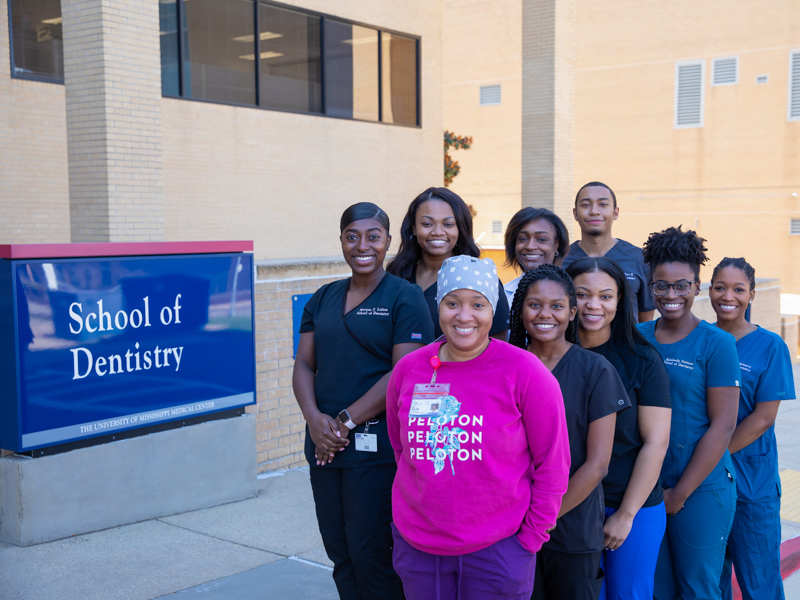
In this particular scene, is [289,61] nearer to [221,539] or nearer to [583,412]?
[221,539]

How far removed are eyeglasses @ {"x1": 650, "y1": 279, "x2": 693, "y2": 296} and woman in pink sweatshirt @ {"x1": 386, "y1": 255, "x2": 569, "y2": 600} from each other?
3.70 feet

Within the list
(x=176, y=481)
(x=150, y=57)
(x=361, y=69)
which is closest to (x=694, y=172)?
(x=361, y=69)

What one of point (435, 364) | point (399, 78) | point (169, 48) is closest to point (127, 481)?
point (435, 364)

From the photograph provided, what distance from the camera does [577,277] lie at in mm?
3131

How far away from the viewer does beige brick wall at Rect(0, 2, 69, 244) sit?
11195 millimetres

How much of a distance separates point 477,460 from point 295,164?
13210 millimetres

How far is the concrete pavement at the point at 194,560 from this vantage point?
436 cm

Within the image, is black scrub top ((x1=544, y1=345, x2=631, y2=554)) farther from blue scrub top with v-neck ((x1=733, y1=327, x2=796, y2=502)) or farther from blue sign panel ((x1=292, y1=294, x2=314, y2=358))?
blue sign panel ((x1=292, y1=294, x2=314, y2=358))

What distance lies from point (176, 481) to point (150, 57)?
19.4 feet

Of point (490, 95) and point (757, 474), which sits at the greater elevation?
point (490, 95)

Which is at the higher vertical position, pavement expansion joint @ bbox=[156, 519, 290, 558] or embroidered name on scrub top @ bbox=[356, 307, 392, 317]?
embroidered name on scrub top @ bbox=[356, 307, 392, 317]

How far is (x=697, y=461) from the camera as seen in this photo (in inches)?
123

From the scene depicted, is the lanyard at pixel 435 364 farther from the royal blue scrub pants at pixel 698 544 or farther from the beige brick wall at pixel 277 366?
the beige brick wall at pixel 277 366

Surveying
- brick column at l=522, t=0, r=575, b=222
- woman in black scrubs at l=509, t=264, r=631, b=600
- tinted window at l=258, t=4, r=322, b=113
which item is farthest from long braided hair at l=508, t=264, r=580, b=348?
brick column at l=522, t=0, r=575, b=222
